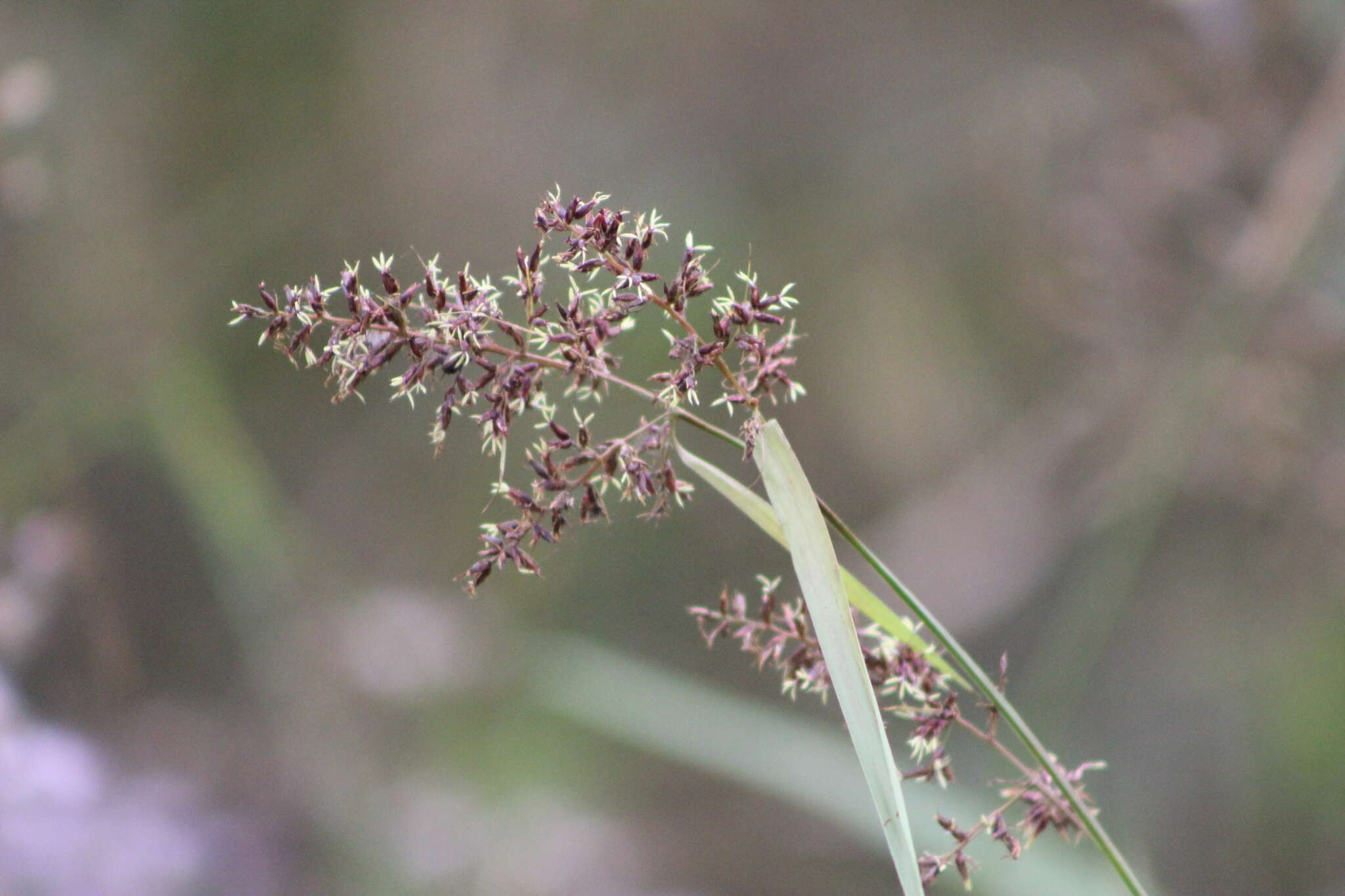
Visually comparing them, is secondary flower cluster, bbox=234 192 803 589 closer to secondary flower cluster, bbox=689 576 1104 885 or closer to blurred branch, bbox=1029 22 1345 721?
secondary flower cluster, bbox=689 576 1104 885

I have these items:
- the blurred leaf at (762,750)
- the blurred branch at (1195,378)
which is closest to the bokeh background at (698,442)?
the blurred branch at (1195,378)

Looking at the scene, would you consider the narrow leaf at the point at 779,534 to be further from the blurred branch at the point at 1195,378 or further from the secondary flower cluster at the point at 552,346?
the blurred branch at the point at 1195,378

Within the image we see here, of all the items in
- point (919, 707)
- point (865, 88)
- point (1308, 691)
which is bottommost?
point (919, 707)

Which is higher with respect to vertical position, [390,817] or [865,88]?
[865,88]

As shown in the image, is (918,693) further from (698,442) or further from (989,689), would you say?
(698,442)

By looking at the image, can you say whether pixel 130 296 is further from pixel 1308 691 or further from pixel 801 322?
pixel 1308 691

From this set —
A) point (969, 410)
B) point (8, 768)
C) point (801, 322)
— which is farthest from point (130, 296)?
point (969, 410)
